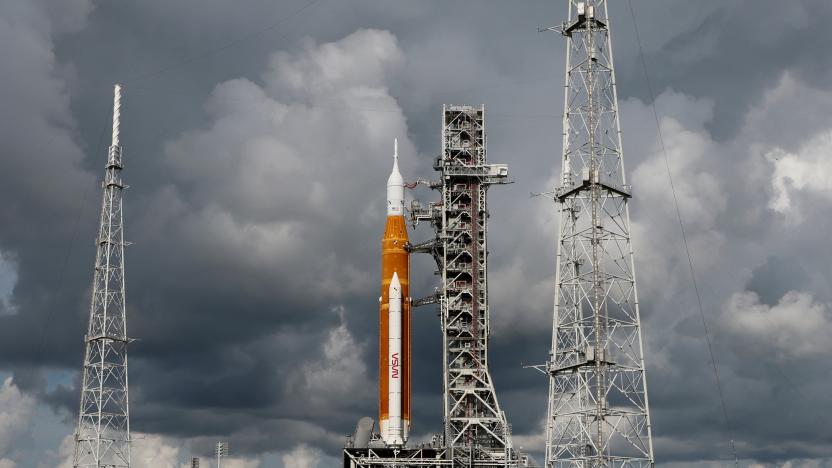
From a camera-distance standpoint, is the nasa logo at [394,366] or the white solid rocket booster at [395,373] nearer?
the white solid rocket booster at [395,373]

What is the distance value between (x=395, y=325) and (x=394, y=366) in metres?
4.57

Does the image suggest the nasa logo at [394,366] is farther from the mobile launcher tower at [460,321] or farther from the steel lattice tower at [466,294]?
the steel lattice tower at [466,294]

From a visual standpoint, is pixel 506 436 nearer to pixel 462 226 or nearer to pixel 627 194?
pixel 462 226

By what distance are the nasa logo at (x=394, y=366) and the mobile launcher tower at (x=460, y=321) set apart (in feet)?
4.87

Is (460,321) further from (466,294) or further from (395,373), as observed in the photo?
(395,373)

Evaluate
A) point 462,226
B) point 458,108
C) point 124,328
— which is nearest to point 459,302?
point 462,226

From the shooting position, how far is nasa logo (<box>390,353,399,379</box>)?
13712 cm

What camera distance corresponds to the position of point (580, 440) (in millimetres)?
101188

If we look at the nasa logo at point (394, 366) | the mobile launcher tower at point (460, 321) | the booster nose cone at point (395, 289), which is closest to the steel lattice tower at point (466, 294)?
the mobile launcher tower at point (460, 321)

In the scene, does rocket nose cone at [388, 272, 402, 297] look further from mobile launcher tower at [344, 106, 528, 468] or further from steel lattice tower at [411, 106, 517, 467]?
steel lattice tower at [411, 106, 517, 467]

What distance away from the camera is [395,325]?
454 ft

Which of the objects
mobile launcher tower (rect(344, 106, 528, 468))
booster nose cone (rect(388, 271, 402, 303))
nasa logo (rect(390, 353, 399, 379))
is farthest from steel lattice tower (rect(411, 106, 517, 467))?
nasa logo (rect(390, 353, 399, 379))

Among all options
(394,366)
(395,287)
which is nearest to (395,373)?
(394,366)

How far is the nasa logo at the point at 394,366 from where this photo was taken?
137125mm
